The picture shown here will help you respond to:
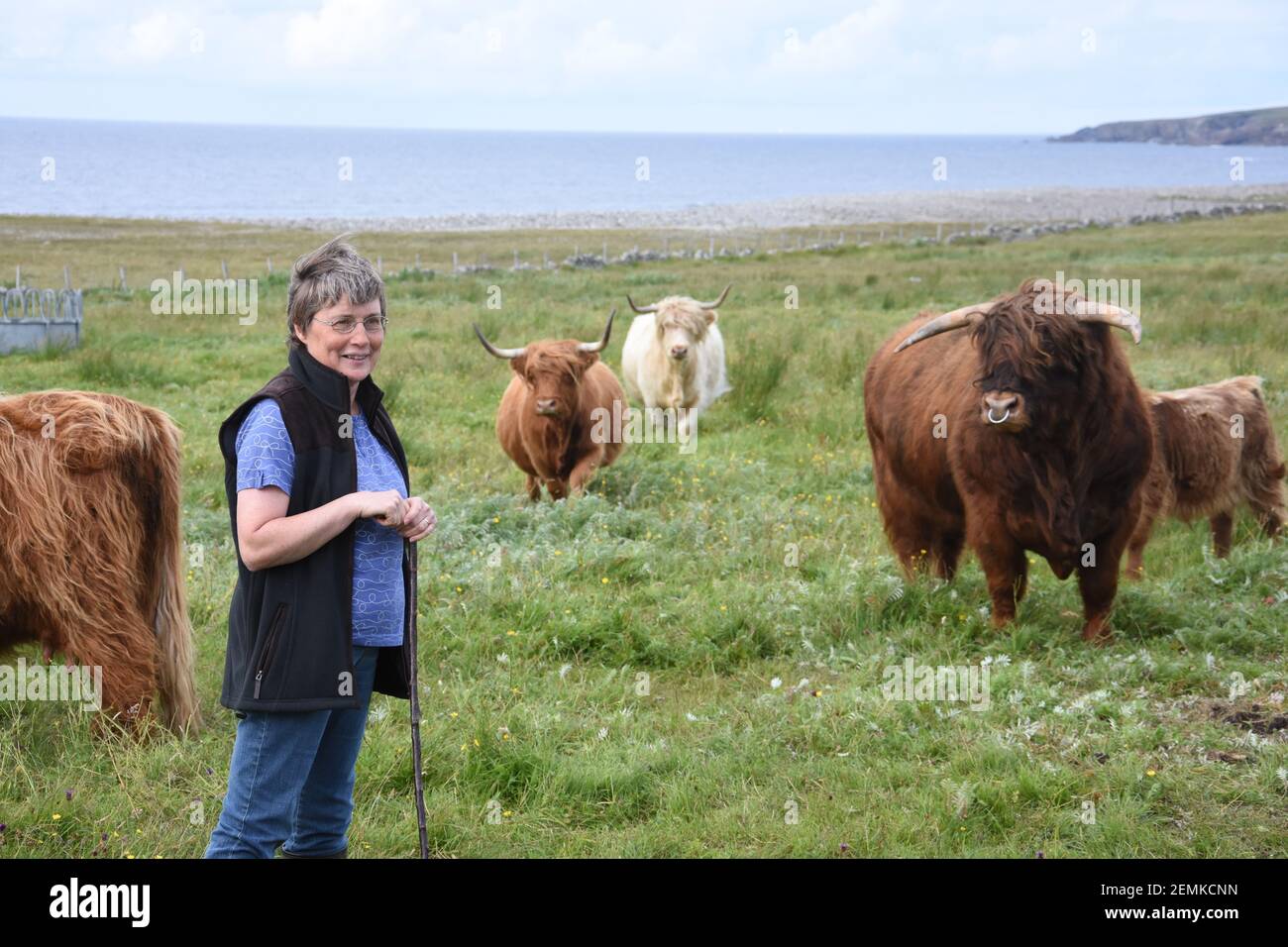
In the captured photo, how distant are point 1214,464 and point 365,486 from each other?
5.88m

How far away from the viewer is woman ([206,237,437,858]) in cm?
242

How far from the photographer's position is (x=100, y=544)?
4039mm

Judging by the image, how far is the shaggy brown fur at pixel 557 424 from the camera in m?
8.55

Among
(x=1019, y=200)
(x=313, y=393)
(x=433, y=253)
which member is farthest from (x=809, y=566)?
(x=1019, y=200)

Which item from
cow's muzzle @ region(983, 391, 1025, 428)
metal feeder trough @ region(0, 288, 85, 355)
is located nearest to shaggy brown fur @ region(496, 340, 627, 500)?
cow's muzzle @ region(983, 391, 1025, 428)

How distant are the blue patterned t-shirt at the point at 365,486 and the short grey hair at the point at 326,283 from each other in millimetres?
227

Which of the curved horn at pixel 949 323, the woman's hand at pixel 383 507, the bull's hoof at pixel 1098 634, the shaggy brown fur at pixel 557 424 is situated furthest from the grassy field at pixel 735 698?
the woman's hand at pixel 383 507

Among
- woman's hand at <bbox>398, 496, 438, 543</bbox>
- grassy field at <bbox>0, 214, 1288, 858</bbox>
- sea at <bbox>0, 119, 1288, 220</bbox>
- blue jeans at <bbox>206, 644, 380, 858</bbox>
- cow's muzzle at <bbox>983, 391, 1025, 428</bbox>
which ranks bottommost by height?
grassy field at <bbox>0, 214, 1288, 858</bbox>

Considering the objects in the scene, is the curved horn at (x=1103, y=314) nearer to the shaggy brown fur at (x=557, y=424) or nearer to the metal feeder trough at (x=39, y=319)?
the shaggy brown fur at (x=557, y=424)

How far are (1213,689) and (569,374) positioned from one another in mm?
5182

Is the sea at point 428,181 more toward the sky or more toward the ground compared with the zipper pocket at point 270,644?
more toward the sky

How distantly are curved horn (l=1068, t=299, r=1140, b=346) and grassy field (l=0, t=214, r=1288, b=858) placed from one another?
1.42 m

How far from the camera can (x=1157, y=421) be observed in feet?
22.7

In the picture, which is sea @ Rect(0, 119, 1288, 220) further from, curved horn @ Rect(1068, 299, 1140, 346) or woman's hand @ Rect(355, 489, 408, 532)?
woman's hand @ Rect(355, 489, 408, 532)
